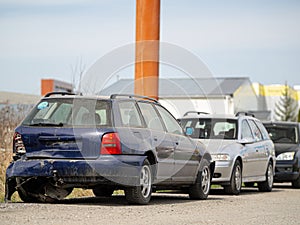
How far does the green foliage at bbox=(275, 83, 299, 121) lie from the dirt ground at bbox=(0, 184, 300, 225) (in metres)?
63.5

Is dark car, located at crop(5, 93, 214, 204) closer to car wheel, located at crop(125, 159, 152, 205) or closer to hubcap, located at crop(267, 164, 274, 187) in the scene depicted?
car wheel, located at crop(125, 159, 152, 205)

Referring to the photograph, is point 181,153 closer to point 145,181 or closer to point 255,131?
point 145,181

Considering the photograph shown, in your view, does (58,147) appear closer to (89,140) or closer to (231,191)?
(89,140)

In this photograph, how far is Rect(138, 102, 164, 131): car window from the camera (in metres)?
12.3

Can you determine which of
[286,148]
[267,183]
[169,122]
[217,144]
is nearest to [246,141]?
[217,144]

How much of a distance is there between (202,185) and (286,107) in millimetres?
63385

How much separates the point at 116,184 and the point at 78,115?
124 centimetres

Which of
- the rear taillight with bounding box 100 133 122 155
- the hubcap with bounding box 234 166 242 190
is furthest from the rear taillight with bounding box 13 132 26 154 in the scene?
the hubcap with bounding box 234 166 242 190

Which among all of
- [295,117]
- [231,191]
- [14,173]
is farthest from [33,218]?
[295,117]

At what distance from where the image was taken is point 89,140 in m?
11.0

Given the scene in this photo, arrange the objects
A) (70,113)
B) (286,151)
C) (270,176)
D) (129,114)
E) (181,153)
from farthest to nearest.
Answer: (286,151) → (270,176) → (181,153) → (129,114) → (70,113)

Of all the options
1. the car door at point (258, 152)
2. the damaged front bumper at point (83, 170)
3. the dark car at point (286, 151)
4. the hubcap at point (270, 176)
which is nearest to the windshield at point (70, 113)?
the damaged front bumper at point (83, 170)

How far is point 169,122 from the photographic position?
1337 centimetres

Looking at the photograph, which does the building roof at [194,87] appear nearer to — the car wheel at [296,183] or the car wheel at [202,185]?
the car wheel at [296,183]
